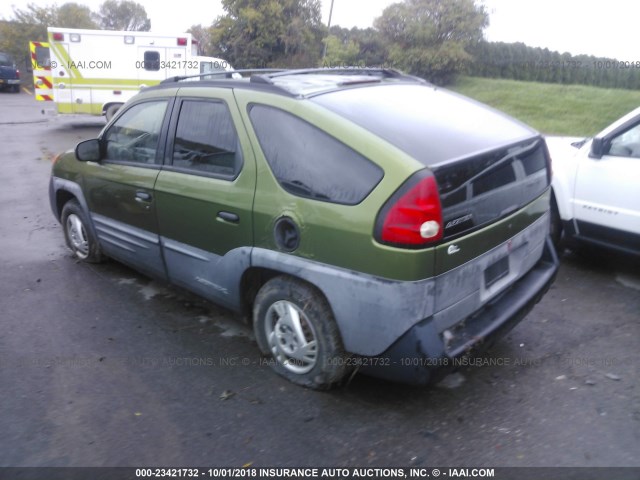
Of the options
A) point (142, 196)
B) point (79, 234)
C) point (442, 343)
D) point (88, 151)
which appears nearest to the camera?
point (442, 343)

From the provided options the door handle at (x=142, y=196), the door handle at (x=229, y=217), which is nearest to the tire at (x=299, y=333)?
the door handle at (x=229, y=217)

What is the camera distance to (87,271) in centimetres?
520

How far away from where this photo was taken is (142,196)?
162 inches

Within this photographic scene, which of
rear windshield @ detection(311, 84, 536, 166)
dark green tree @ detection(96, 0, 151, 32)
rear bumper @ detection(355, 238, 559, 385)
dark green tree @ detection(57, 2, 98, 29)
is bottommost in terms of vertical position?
rear bumper @ detection(355, 238, 559, 385)

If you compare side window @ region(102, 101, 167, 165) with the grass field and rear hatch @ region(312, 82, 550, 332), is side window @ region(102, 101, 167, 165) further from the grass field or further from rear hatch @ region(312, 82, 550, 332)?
the grass field

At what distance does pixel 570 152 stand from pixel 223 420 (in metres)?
3.99

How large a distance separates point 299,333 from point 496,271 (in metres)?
1.16

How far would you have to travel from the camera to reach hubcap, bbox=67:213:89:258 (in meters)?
5.21

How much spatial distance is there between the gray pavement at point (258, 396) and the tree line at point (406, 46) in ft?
57.8

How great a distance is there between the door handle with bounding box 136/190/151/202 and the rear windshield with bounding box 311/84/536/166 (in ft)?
5.14

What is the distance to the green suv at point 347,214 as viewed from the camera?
2.73 m

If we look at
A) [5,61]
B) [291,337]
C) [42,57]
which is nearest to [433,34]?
[42,57]

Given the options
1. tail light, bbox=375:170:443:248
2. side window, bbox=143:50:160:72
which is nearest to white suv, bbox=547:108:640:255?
tail light, bbox=375:170:443:248

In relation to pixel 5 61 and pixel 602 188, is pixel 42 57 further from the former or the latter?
pixel 602 188
